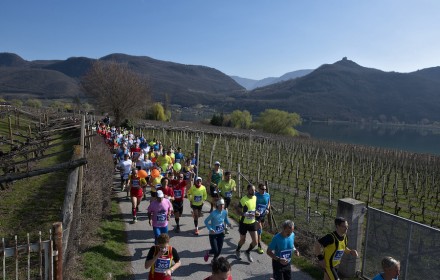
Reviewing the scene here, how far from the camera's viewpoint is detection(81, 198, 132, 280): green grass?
7.74 meters

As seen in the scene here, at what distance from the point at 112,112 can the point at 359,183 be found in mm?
35614

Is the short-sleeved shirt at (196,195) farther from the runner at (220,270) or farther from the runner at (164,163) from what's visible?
the runner at (220,270)

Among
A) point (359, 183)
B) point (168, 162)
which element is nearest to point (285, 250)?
point (168, 162)

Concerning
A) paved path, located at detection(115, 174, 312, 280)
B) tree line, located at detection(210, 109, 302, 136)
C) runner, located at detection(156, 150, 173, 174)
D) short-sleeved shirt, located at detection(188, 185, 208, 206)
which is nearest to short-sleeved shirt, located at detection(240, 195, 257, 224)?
paved path, located at detection(115, 174, 312, 280)

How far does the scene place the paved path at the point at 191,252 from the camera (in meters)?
8.34

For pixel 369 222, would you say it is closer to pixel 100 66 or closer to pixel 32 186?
pixel 32 186

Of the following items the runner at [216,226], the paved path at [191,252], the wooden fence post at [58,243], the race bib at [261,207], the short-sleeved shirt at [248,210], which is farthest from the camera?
the race bib at [261,207]

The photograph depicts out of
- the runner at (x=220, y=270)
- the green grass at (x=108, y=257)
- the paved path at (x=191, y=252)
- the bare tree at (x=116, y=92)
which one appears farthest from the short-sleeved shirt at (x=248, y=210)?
the bare tree at (x=116, y=92)

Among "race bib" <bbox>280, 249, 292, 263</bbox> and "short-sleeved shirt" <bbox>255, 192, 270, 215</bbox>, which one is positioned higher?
"short-sleeved shirt" <bbox>255, 192, 270, 215</bbox>

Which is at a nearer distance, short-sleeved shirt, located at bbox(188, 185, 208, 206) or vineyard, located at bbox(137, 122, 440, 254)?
short-sleeved shirt, located at bbox(188, 185, 208, 206)

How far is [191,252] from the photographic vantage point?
9.47m

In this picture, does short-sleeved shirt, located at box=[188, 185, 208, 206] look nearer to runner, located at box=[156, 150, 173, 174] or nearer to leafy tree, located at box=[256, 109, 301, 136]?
runner, located at box=[156, 150, 173, 174]

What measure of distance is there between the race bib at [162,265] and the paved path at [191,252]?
2.21 meters

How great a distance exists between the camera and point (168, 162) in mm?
15594
